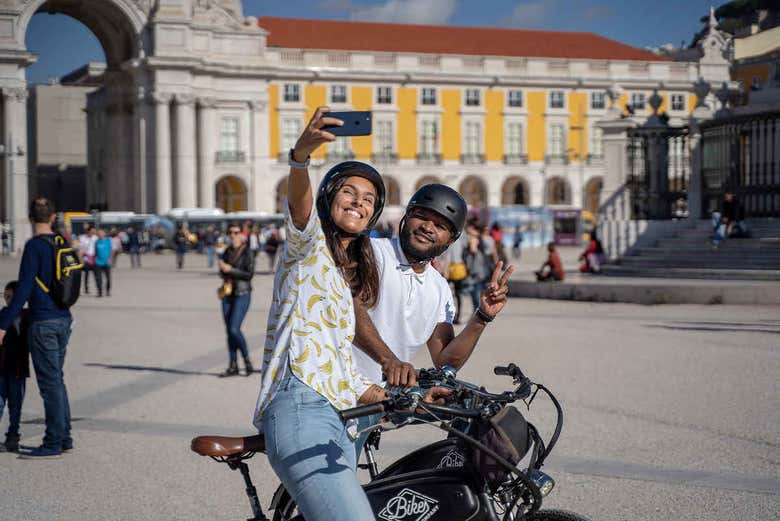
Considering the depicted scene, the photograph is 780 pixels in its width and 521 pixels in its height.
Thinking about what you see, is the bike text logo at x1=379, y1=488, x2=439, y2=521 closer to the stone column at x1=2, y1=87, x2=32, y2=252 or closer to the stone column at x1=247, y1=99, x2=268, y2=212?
the stone column at x1=2, y1=87, x2=32, y2=252

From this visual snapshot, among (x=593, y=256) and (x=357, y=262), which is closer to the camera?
(x=357, y=262)

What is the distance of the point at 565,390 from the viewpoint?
930cm

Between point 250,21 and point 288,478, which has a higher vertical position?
point 250,21

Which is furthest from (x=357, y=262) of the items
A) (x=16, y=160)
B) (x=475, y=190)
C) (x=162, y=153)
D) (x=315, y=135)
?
(x=475, y=190)

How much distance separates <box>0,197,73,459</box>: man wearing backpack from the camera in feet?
23.3

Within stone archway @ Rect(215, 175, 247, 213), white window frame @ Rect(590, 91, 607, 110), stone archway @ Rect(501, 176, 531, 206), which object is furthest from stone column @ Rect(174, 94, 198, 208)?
white window frame @ Rect(590, 91, 607, 110)

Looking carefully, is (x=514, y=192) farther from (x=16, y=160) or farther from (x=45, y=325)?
(x=45, y=325)

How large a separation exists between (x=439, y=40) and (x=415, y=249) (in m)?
75.5

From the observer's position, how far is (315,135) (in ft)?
10.5

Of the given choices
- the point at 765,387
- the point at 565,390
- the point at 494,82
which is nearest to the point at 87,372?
the point at 565,390

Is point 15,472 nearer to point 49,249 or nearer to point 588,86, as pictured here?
point 49,249

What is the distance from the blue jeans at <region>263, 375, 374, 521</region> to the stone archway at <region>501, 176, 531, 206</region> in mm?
74631

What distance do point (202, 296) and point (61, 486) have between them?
16.3 m

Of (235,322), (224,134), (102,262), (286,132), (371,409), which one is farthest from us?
(286,132)
